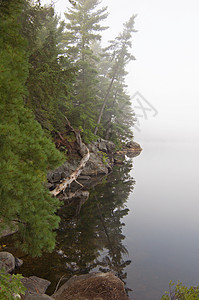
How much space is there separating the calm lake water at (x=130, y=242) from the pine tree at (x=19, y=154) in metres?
2.23

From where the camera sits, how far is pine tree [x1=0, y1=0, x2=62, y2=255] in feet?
11.9

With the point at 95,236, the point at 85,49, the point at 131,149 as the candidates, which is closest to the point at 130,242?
the point at 95,236

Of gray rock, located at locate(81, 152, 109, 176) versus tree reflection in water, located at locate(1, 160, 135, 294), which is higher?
gray rock, located at locate(81, 152, 109, 176)

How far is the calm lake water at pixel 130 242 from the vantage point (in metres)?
6.13

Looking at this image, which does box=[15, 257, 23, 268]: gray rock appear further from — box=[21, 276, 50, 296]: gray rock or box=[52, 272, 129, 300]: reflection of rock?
box=[52, 272, 129, 300]: reflection of rock

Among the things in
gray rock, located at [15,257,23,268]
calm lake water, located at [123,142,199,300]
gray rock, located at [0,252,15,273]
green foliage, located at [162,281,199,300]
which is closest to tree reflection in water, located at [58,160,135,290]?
calm lake water, located at [123,142,199,300]

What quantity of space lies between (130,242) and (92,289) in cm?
412

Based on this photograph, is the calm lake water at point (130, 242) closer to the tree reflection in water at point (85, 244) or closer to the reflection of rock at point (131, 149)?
the tree reflection in water at point (85, 244)

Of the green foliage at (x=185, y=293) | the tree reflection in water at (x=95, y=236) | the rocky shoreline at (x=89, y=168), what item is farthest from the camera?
the rocky shoreline at (x=89, y=168)

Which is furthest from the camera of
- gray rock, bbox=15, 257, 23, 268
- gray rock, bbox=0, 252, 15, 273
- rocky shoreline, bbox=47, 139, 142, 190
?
rocky shoreline, bbox=47, 139, 142, 190

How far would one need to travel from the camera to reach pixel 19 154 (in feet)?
14.1

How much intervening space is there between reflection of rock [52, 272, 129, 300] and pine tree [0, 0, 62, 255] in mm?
1423

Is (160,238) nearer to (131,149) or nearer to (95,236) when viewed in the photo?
(95,236)

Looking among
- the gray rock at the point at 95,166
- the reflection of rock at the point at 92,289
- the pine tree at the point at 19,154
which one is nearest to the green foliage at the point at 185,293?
the reflection of rock at the point at 92,289
